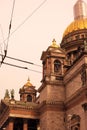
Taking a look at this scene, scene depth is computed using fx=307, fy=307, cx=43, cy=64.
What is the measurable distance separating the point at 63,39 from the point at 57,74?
16.1 meters

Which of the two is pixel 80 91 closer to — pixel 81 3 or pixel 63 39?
pixel 63 39

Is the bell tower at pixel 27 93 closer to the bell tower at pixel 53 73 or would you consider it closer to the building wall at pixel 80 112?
the bell tower at pixel 53 73

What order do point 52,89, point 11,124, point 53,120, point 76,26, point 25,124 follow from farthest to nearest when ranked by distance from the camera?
point 76,26 < point 25,124 < point 11,124 < point 52,89 < point 53,120

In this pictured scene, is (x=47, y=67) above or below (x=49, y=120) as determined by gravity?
above

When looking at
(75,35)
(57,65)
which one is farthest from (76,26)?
(57,65)

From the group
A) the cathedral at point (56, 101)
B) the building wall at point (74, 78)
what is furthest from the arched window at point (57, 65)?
the building wall at point (74, 78)

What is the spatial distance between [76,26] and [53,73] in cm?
1765

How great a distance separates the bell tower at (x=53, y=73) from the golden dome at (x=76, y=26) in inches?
469

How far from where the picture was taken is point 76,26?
188 feet

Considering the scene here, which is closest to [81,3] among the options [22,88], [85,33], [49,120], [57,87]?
[85,33]

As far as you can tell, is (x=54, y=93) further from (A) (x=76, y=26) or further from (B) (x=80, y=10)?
(B) (x=80, y=10)

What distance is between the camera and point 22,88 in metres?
60.7

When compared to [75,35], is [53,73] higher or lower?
lower

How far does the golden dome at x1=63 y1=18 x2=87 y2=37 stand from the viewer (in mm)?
57000
